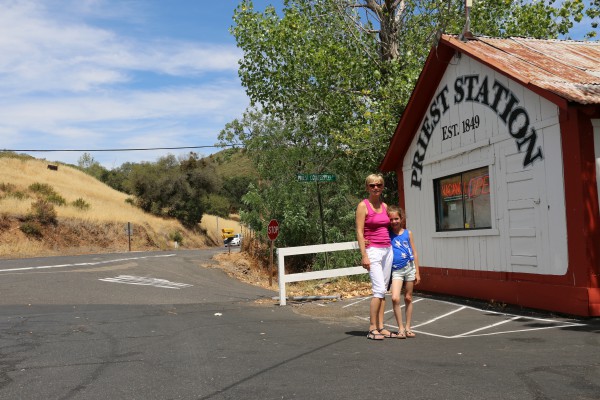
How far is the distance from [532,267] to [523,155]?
169 cm

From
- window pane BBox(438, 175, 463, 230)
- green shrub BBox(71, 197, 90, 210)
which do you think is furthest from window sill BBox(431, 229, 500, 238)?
green shrub BBox(71, 197, 90, 210)

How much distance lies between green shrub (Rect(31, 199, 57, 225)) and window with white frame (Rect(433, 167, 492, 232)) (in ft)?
135

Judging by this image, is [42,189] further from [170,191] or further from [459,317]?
[459,317]

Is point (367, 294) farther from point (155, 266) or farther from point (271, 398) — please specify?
point (155, 266)

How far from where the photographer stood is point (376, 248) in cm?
705

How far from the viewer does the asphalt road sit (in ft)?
15.5

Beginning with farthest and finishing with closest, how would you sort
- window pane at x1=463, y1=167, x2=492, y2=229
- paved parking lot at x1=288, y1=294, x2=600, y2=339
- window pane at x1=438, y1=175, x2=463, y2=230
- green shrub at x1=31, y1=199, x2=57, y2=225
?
green shrub at x1=31, y1=199, x2=57, y2=225, window pane at x1=438, y1=175, x2=463, y2=230, window pane at x1=463, y1=167, x2=492, y2=229, paved parking lot at x1=288, y1=294, x2=600, y2=339

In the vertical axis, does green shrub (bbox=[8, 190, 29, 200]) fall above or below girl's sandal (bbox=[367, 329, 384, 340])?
above

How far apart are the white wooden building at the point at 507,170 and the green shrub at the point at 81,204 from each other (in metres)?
46.1

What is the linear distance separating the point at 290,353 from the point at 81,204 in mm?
52385

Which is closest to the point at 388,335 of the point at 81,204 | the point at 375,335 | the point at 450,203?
the point at 375,335

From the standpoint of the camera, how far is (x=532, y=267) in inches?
356

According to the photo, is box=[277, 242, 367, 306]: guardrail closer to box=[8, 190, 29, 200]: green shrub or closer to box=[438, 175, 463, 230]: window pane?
box=[438, 175, 463, 230]: window pane

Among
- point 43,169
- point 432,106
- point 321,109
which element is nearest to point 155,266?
point 321,109
